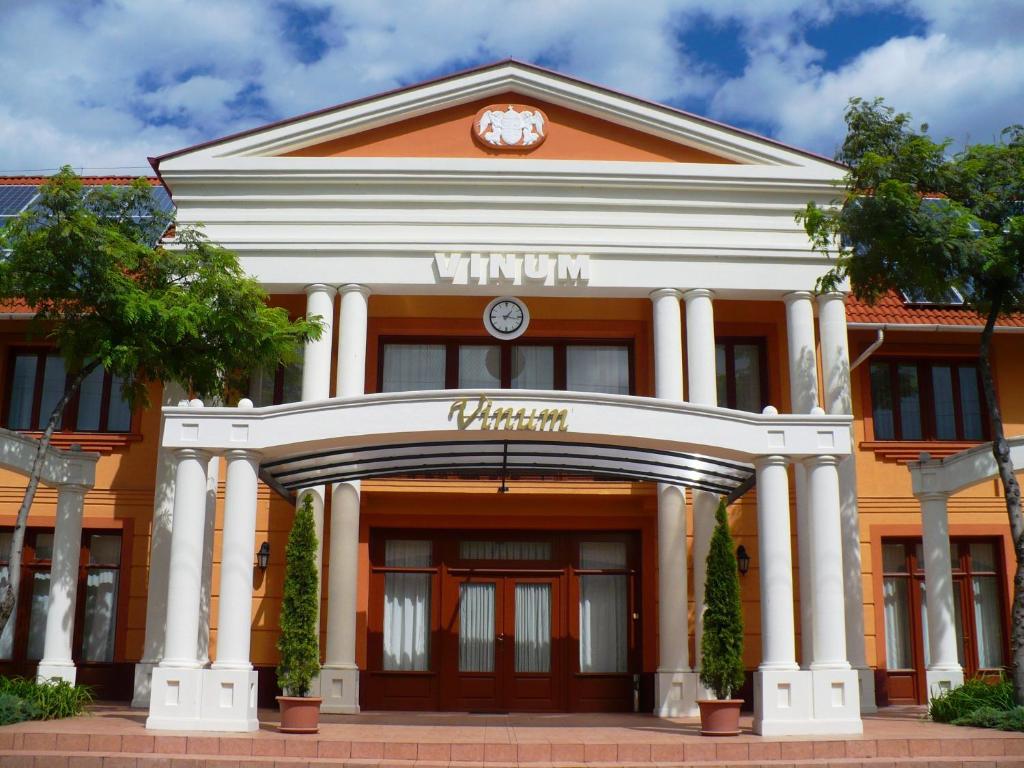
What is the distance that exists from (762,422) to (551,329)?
21.6 ft

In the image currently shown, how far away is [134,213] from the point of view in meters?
17.1

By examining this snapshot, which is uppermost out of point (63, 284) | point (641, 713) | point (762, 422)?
point (63, 284)

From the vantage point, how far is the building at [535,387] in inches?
735

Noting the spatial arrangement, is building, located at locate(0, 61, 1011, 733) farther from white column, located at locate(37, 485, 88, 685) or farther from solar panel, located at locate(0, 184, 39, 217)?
solar panel, located at locate(0, 184, 39, 217)

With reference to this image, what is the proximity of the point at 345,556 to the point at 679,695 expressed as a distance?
5.67 m

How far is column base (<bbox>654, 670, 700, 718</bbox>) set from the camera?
17.7 meters

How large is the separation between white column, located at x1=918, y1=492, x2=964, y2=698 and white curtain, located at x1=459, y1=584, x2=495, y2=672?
23.5 ft

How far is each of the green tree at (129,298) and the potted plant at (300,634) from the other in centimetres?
339

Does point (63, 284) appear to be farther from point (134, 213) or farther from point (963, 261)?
point (963, 261)

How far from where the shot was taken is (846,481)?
61.3 feet

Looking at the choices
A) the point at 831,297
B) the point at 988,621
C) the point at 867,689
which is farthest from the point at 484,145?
the point at 988,621

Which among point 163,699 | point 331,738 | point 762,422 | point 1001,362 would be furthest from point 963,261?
point 163,699

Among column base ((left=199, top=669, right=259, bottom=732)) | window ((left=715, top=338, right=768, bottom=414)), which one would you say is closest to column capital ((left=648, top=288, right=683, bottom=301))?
window ((left=715, top=338, right=768, bottom=414))

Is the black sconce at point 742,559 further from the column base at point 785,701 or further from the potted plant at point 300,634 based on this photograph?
the potted plant at point 300,634
